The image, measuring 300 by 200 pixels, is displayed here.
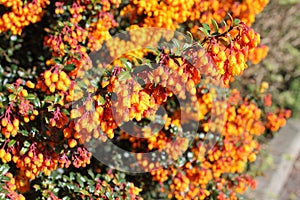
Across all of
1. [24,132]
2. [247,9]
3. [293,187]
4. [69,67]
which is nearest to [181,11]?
[247,9]

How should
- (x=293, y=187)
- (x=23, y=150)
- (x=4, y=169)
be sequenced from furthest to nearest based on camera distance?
(x=293, y=187) < (x=4, y=169) < (x=23, y=150)

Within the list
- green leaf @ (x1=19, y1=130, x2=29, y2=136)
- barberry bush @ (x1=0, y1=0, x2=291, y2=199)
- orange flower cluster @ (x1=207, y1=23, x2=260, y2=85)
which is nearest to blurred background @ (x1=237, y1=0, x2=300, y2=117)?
barberry bush @ (x1=0, y1=0, x2=291, y2=199)

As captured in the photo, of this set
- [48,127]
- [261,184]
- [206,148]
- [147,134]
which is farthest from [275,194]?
[48,127]

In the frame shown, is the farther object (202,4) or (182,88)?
(202,4)

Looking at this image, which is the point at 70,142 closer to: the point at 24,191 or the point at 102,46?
the point at 24,191

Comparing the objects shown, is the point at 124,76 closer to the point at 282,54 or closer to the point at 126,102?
the point at 126,102

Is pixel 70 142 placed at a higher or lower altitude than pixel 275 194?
lower

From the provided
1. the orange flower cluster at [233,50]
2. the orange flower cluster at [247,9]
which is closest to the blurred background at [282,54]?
the orange flower cluster at [247,9]
